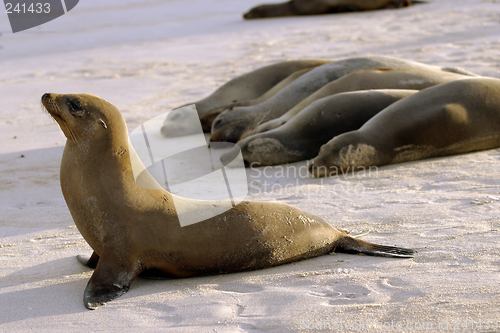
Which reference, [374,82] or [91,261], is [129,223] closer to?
[91,261]

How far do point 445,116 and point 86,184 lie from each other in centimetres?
330

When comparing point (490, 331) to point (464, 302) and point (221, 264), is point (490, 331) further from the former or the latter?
point (221, 264)

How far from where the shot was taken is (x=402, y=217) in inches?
143

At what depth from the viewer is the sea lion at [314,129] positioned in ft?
17.7

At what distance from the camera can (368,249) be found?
10.3ft

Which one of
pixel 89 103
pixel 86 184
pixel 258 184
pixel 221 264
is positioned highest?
pixel 89 103

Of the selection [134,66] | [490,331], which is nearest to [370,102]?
[490,331]

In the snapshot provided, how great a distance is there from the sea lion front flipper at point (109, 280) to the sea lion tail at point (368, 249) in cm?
A: 108

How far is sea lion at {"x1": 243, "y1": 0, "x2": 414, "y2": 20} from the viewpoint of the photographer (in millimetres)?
14773
